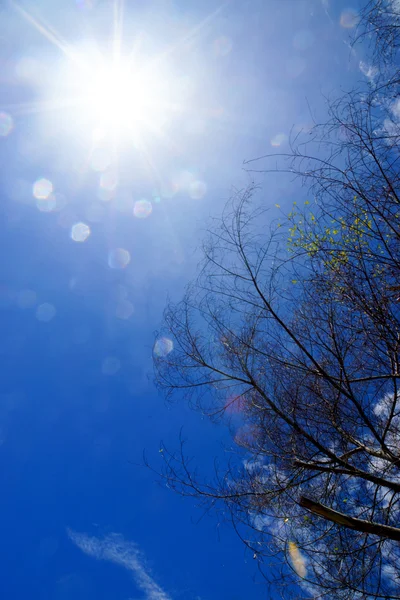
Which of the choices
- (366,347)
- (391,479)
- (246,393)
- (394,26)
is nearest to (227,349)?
(246,393)

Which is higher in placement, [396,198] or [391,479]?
[396,198]

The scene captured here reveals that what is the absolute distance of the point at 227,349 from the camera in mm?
4355

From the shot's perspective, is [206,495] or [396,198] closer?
[396,198]

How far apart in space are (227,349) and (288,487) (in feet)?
5.49

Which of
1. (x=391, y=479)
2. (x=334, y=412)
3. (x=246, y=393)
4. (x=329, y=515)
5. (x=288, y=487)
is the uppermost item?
(x=246, y=393)

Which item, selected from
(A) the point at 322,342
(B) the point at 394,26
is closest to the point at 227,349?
(A) the point at 322,342

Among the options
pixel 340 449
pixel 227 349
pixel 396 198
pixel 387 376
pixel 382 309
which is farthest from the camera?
pixel 227 349

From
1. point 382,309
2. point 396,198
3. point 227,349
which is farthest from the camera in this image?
point 227,349

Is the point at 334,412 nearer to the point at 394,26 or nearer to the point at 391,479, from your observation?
the point at 391,479

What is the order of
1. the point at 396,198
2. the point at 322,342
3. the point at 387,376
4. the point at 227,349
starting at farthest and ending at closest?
the point at 227,349 → the point at 387,376 → the point at 322,342 → the point at 396,198

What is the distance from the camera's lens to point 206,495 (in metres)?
3.95

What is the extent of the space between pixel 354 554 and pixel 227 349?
248cm

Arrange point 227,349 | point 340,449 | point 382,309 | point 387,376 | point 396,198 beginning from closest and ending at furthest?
point 396,198, point 382,309, point 387,376, point 340,449, point 227,349

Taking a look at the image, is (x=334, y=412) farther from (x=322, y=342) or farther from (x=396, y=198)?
(x=396, y=198)
